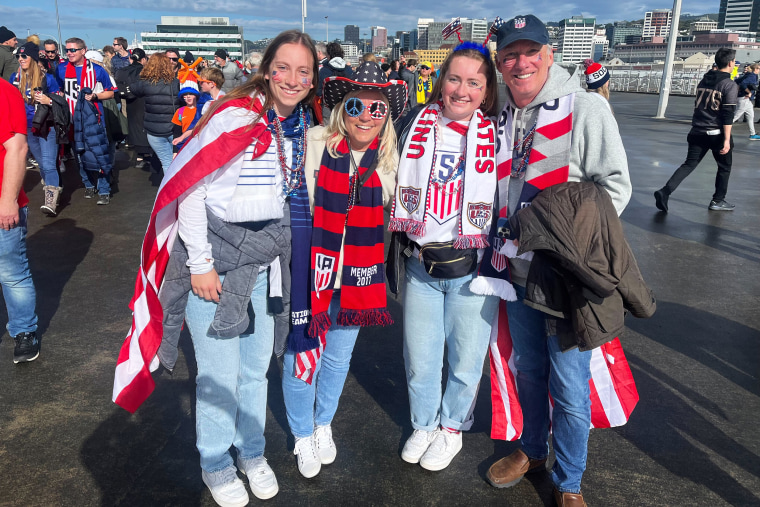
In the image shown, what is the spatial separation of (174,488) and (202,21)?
142700mm

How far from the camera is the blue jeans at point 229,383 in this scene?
234 cm

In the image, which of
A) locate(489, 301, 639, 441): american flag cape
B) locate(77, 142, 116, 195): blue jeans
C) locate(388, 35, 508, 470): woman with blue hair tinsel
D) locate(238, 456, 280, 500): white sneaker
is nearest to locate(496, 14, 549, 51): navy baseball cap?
locate(388, 35, 508, 470): woman with blue hair tinsel

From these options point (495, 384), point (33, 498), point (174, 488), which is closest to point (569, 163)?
point (495, 384)

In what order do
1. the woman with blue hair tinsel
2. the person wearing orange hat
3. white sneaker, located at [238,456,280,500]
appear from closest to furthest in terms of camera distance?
the woman with blue hair tinsel → white sneaker, located at [238,456,280,500] → the person wearing orange hat

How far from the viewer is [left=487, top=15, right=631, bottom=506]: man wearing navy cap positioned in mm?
2248

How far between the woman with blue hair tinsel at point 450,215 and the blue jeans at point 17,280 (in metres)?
2.49

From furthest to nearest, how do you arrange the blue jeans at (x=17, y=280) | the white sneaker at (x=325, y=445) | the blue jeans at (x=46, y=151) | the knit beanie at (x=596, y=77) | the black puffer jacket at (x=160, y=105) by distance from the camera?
the black puffer jacket at (x=160, y=105), the blue jeans at (x=46, y=151), the knit beanie at (x=596, y=77), the blue jeans at (x=17, y=280), the white sneaker at (x=325, y=445)

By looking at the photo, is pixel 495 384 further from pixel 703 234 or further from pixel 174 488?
pixel 703 234

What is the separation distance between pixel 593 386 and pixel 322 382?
1.31 m

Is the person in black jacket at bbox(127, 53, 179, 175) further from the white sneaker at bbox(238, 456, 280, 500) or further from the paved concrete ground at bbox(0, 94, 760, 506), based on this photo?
the white sneaker at bbox(238, 456, 280, 500)

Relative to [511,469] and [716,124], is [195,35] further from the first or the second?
[511,469]

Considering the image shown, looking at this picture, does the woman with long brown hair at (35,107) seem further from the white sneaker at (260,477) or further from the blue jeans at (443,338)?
the blue jeans at (443,338)

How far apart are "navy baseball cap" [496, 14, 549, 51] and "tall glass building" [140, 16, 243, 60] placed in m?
131

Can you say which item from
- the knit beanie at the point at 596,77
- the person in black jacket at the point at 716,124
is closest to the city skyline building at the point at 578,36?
the person in black jacket at the point at 716,124
